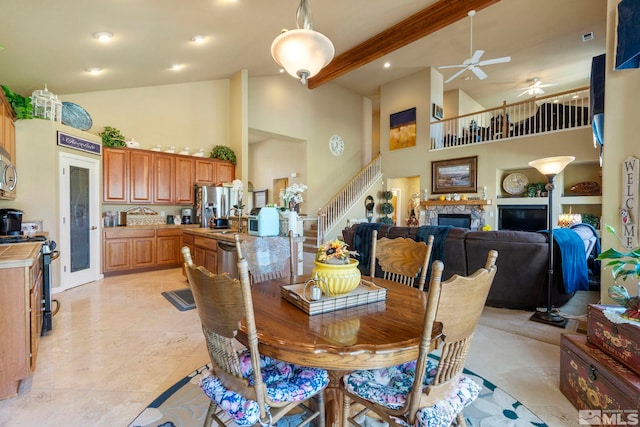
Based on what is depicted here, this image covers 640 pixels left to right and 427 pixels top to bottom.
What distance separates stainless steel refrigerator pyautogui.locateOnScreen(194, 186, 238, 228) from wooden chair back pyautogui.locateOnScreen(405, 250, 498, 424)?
525cm

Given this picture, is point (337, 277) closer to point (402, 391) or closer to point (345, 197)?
point (402, 391)

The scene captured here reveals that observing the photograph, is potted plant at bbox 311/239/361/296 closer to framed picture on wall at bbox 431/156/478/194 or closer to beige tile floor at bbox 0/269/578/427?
beige tile floor at bbox 0/269/578/427

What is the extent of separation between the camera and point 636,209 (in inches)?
83.0

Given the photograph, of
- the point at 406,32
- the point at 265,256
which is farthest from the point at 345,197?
the point at 265,256

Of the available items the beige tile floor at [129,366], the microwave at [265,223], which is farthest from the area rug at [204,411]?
the microwave at [265,223]

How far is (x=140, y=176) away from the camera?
564 cm

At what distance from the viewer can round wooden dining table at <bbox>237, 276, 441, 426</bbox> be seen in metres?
1.06

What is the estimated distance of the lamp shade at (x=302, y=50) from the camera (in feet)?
7.48

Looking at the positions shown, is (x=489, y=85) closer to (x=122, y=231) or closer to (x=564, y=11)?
(x=564, y=11)

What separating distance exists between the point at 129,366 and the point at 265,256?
145 cm

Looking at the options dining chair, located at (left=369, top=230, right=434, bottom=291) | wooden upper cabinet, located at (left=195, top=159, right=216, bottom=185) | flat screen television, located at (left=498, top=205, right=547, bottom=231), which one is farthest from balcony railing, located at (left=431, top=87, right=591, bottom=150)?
wooden upper cabinet, located at (left=195, top=159, right=216, bottom=185)

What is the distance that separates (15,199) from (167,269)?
253 centimetres

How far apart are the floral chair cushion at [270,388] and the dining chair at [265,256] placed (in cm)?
60

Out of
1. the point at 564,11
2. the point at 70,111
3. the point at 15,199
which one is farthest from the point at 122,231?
the point at 564,11
